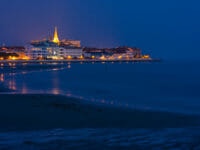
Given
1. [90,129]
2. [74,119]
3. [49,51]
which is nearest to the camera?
[90,129]

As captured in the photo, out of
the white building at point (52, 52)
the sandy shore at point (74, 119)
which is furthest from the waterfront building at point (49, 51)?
the sandy shore at point (74, 119)

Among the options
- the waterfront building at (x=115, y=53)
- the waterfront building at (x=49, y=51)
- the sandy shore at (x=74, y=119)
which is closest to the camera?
the sandy shore at (x=74, y=119)

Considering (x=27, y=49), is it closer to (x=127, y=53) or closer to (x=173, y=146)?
(x=127, y=53)

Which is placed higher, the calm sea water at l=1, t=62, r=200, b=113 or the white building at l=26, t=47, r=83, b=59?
the white building at l=26, t=47, r=83, b=59

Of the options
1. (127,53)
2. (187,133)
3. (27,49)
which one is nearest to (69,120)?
(187,133)

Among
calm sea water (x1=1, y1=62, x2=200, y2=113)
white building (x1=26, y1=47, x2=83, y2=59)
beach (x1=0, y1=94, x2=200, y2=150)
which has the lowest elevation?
calm sea water (x1=1, y1=62, x2=200, y2=113)

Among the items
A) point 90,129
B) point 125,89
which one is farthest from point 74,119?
point 125,89

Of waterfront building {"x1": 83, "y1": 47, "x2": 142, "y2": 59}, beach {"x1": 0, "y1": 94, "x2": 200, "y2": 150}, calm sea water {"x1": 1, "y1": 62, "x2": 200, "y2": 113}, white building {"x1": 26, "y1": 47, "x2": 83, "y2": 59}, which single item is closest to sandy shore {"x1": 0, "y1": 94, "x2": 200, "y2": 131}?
beach {"x1": 0, "y1": 94, "x2": 200, "y2": 150}

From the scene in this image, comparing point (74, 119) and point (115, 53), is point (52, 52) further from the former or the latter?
point (74, 119)

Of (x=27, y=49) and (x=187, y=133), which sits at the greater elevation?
(x=27, y=49)

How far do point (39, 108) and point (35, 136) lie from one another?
109 inches

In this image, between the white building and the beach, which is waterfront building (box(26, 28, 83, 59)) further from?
the beach

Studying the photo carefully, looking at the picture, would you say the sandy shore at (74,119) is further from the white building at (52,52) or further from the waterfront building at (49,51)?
the white building at (52,52)

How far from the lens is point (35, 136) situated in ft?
16.6
